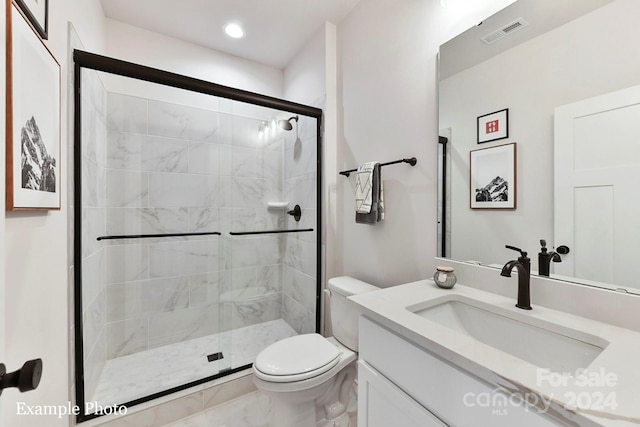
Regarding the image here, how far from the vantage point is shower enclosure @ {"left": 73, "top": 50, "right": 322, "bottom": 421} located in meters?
1.78

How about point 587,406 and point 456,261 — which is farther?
point 456,261

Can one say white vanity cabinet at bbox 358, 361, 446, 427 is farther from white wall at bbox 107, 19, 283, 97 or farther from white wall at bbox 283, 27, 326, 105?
white wall at bbox 107, 19, 283, 97

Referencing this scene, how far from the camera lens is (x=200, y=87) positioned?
1586 millimetres

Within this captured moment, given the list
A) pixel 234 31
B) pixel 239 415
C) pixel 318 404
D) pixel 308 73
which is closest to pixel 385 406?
pixel 318 404

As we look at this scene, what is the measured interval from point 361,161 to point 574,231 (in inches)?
43.3

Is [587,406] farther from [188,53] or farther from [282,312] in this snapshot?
[188,53]

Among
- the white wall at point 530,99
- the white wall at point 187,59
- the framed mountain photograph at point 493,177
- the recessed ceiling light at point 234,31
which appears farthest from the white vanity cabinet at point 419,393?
the white wall at point 187,59

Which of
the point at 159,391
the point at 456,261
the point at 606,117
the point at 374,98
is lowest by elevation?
the point at 159,391

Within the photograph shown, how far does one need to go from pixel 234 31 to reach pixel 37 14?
1403mm

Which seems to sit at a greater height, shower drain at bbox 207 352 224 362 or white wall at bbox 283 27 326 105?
white wall at bbox 283 27 326 105

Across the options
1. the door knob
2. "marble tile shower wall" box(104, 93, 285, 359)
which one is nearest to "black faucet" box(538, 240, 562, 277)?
the door knob

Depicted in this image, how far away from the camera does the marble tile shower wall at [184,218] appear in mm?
1880

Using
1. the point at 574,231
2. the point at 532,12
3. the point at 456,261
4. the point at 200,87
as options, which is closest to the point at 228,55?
the point at 200,87

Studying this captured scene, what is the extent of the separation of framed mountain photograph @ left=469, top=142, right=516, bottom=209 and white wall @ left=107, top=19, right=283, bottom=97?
6.65ft
